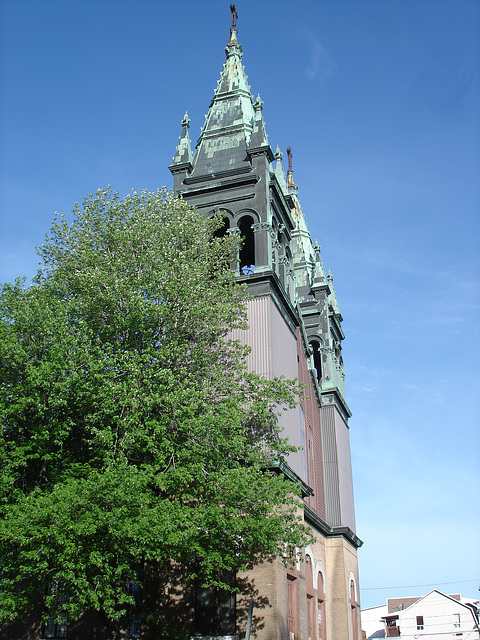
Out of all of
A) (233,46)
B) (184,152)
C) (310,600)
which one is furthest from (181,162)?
(310,600)

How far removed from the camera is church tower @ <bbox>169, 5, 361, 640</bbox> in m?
25.5

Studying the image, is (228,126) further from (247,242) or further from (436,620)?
(436,620)

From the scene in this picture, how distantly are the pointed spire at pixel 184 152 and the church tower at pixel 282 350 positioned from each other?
7cm

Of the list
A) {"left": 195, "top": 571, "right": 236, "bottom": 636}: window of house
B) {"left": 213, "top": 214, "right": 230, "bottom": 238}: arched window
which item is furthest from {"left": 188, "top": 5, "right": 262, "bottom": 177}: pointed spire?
{"left": 195, "top": 571, "right": 236, "bottom": 636}: window of house

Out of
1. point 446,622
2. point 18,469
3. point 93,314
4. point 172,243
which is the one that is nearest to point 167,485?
point 18,469

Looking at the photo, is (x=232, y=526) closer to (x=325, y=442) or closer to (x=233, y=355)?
(x=233, y=355)

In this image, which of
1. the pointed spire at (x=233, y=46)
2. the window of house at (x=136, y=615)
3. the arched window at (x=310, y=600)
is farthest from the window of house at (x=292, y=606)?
the pointed spire at (x=233, y=46)

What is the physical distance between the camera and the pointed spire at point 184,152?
3263 centimetres

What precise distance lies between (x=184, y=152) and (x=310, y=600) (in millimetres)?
23495

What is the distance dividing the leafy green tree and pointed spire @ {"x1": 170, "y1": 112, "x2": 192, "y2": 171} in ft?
30.6

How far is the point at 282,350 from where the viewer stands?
28.1 m

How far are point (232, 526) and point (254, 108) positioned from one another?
24.3 metres

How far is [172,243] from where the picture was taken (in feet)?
75.6

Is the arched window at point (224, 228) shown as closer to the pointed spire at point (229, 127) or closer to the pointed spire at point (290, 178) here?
the pointed spire at point (229, 127)
